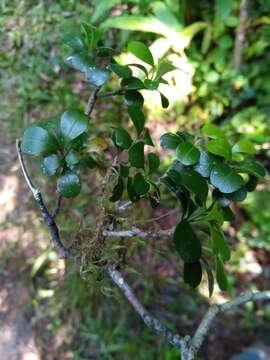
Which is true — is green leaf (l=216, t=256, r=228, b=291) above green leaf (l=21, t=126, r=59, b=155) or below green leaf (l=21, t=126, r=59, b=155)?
below

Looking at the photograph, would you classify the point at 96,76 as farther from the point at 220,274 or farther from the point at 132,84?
the point at 220,274

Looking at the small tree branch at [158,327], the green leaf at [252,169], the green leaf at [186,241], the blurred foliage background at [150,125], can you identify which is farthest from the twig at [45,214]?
the blurred foliage background at [150,125]

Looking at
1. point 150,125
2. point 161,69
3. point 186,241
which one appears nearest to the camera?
point 186,241

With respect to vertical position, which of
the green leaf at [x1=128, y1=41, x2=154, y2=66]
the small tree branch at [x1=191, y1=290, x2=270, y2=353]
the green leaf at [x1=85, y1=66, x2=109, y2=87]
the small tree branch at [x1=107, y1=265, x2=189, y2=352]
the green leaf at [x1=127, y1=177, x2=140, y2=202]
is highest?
the green leaf at [x1=128, y1=41, x2=154, y2=66]

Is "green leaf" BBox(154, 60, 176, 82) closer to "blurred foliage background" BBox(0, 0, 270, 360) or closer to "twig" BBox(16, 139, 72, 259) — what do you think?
"twig" BBox(16, 139, 72, 259)

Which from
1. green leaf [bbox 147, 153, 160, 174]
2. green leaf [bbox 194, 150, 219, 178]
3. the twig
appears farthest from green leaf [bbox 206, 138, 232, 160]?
the twig

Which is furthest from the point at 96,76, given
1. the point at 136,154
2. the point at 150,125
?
the point at 150,125

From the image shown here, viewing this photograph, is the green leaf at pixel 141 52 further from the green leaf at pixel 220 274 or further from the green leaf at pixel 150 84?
the green leaf at pixel 220 274
